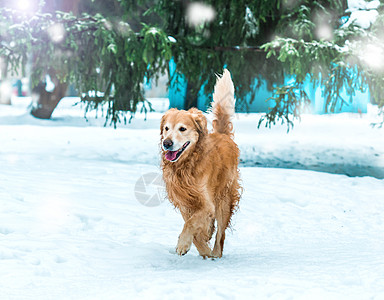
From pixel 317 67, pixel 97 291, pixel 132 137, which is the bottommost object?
pixel 132 137

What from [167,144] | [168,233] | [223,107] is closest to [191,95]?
→ [168,233]

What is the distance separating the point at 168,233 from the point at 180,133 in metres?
1.96

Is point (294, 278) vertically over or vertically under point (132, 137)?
over

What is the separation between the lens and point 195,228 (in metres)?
4.50

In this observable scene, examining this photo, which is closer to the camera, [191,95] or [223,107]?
[223,107]

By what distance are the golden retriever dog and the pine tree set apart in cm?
533

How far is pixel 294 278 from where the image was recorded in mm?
3812

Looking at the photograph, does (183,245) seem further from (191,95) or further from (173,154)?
(191,95)

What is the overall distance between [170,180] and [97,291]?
1321 mm

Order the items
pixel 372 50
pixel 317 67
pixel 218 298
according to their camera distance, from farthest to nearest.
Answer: pixel 317 67, pixel 372 50, pixel 218 298

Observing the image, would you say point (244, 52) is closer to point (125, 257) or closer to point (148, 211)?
point (148, 211)

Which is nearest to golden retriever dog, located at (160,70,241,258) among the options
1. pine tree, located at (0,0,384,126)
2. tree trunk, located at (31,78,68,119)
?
pine tree, located at (0,0,384,126)

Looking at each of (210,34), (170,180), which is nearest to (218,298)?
(170,180)

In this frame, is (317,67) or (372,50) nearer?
(372,50)
